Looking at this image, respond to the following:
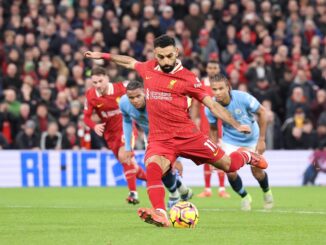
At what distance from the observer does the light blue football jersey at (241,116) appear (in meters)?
15.8

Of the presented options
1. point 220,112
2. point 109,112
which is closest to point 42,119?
point 109,112

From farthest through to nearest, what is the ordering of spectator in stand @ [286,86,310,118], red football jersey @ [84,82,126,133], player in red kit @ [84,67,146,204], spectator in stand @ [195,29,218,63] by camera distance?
spectator in stand @ [195,29,218,63]
spectator in stand @ [286,86,310,118]
red football jersey @ [84,82,126,133]
player in red kit @ [84,67,146,204]

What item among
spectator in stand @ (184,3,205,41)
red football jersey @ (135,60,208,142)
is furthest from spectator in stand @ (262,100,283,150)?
red football jersey @ (135,60,208,142)

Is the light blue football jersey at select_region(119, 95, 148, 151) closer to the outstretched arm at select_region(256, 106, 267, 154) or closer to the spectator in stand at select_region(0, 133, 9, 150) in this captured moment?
the outstretched arm at select_region(256, 106, 267, 154)

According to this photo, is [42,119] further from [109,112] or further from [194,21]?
[109,112]

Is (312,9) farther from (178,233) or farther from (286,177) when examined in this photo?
(178,233)

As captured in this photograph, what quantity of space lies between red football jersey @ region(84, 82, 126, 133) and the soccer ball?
6270 mm

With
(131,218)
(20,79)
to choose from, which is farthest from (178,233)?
(20,79)

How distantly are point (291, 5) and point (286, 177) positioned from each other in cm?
665

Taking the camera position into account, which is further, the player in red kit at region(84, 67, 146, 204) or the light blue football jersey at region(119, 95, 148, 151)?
the player in red kit at region(84, 67, 146, 204)

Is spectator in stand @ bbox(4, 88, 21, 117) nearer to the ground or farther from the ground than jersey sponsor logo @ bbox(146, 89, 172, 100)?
nearer to the ground

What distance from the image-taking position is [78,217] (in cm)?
1444

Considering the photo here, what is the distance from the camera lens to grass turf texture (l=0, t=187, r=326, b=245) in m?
11.2

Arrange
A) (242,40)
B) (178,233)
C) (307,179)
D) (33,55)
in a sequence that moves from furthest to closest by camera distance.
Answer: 1. (242,40)
2. (33,55)
3. (307,179)
4. (178,233)
